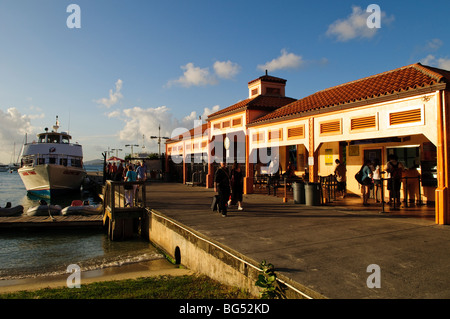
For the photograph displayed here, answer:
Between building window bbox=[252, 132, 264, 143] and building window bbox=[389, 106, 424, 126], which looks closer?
building window bbox=[389, 106, 424, 126]

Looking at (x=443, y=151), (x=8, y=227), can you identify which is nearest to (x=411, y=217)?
(x=443, y=151)

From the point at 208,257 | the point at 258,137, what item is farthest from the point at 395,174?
the point at 208,257

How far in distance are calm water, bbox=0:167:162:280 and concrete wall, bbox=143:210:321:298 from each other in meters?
0.91

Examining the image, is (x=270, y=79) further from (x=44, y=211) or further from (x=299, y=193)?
(x=44, y=211)

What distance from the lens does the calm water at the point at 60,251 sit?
8.42 meters

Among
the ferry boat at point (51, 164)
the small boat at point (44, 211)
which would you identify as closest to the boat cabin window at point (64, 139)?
the ferry boat at point (51, 164)

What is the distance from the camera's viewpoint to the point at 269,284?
13.7 feet

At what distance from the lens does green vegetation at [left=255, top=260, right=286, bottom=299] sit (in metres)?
4.05

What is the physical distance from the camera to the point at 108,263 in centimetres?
848

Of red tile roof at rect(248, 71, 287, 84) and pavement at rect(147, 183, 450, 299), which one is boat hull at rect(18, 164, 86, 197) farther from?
pavement at rect(147, 183, 450, 299)

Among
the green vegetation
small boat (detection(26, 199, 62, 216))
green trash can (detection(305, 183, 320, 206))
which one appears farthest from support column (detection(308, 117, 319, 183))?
small boat (detection(26, 199, 62, 216))

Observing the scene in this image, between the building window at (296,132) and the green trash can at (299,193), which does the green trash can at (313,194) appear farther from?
the building window at (296,132)

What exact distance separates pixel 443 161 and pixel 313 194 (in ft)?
14.2

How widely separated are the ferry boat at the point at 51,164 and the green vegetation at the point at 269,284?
27.4 metres
